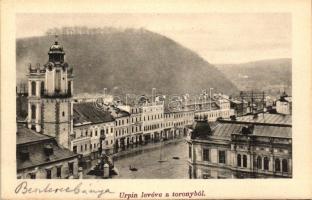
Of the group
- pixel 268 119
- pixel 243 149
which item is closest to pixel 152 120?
pixel 243 149

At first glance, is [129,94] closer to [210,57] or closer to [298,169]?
[210,57]

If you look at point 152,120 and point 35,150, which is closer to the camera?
point 35,150

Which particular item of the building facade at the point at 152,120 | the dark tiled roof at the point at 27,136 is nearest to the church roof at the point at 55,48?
the dark tiled roof at the point at 27,136

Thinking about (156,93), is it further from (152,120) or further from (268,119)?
(268,119)

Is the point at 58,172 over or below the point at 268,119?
below

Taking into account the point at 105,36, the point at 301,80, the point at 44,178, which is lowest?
the point at 44,178

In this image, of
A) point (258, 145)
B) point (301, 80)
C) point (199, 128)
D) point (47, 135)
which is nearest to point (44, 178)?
point (47, 135)

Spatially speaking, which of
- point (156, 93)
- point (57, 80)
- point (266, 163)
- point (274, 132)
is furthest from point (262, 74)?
point (57, 80)

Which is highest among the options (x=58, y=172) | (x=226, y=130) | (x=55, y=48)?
(x=55, y=48)
